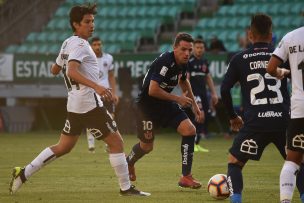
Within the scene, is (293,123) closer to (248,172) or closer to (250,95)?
(250,95)

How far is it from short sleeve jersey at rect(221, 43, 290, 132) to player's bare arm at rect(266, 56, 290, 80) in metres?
0.58

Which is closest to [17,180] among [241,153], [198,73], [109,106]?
[241,153]

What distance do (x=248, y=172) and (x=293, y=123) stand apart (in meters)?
6.02

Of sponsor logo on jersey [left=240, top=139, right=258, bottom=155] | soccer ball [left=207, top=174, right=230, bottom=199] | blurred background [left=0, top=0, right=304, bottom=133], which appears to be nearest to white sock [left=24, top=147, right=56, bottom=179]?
soccer ball [left=207, top=174, right=230, bottom=199]

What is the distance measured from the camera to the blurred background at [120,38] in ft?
89.7

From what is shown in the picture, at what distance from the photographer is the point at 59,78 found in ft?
92.3

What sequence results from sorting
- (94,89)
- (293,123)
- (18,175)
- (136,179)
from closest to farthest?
(293,123) → (94,89) → (18,175) → (136,179)

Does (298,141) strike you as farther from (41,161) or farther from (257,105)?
(41,161)

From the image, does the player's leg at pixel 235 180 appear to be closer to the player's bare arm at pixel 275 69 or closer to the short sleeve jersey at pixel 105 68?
the player's bare arm at pixel 275 69

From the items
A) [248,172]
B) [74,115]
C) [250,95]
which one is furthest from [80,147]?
[250,95]

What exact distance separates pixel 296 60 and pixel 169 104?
13.4 feet

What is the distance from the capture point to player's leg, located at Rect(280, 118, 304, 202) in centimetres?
930

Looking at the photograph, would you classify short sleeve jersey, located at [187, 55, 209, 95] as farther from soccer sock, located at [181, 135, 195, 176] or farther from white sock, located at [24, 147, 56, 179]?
white sock, located at [24, 147, 56, 179]

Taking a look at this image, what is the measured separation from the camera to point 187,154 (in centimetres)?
1287
